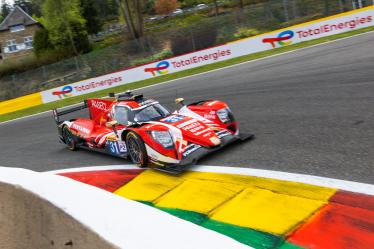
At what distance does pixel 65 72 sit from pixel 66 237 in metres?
28.3

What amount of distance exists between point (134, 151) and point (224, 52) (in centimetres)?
1606

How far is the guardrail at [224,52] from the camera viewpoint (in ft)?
70.8

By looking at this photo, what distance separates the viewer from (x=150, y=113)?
26.4 feet

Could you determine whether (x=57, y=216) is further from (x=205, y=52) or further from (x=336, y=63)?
(x=205, y=52)

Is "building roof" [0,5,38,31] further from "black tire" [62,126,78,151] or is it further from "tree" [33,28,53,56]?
"black tire" [62,126,78,151]

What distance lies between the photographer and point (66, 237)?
3281 millimetres

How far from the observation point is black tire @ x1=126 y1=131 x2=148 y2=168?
7.16m

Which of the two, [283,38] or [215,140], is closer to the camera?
[215,140]

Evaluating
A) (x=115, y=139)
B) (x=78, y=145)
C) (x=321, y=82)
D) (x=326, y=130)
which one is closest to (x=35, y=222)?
(x=115, y=139)

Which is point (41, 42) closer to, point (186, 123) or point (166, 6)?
point (166, 6)

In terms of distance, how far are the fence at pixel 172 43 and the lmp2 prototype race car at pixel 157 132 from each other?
2100 cm

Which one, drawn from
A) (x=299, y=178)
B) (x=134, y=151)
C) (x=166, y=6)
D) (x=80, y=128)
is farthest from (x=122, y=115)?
(x=166, y=6)

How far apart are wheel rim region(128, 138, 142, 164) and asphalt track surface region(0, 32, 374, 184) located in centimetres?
83

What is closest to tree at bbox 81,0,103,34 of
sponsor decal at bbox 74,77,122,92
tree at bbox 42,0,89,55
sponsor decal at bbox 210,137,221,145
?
tree at bbox 42,0,89,55
